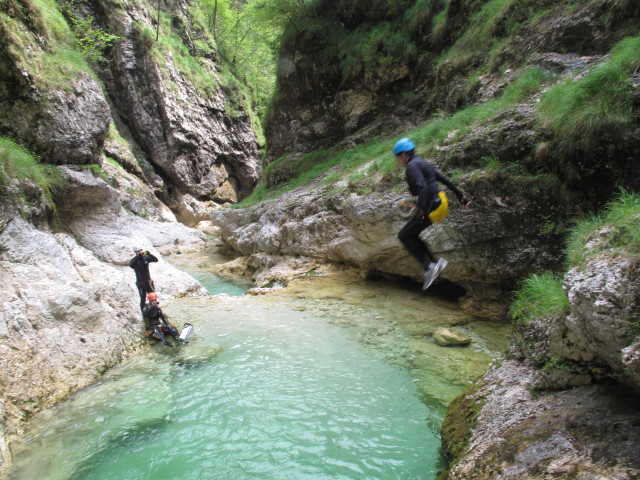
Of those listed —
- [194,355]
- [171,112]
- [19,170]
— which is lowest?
[194,355]

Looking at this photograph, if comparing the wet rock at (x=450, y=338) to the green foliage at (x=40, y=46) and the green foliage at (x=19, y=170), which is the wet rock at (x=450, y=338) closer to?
the green foliage at (x=19, y=170)

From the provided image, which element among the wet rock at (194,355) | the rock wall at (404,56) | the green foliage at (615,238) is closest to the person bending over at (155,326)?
the wet rock at (194,355)

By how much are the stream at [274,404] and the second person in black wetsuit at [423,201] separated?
69.4 inches

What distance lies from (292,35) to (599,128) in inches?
645

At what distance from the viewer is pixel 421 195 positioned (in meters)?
4.60

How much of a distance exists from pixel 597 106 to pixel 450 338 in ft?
15.2

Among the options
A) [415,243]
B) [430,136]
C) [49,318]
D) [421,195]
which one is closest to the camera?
[421,195]

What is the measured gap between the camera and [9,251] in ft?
20.7

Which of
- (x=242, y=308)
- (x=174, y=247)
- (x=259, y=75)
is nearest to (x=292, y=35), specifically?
(x=174, y=247)

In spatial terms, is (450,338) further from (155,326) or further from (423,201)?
(155,326)

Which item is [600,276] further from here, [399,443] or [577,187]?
[577,187]

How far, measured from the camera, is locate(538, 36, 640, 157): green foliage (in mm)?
5625

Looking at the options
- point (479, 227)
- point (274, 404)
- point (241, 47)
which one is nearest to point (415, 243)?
point (274, 404)

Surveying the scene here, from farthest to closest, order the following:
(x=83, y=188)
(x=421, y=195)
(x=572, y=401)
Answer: (x=83, y=188), (x=421, y=195), (x=572, y=401)
